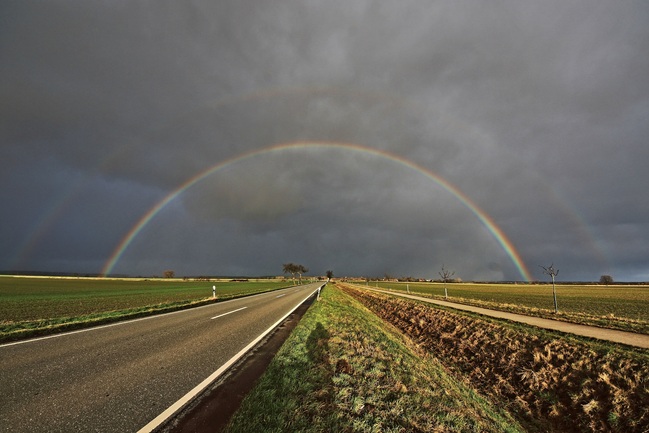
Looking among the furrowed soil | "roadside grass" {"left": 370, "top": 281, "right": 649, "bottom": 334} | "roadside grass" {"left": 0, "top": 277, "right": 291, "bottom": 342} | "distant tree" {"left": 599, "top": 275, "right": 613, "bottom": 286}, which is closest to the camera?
the furrowed soil

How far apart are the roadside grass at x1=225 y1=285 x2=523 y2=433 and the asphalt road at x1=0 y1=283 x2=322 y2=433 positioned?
4.88 ft

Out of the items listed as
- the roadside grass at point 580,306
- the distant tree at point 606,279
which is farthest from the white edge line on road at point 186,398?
the distant tree at point 606,279

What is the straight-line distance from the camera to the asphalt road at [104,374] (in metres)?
4.05

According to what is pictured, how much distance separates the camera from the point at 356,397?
17.6 feet

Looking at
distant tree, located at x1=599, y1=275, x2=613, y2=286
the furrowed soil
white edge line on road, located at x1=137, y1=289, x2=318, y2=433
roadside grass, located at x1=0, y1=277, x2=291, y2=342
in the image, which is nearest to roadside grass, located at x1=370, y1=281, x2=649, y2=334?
the furrowed soil

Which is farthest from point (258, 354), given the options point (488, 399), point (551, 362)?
point (551, 362)

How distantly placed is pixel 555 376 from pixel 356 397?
707cm

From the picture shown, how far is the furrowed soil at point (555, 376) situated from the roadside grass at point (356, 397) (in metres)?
1.30

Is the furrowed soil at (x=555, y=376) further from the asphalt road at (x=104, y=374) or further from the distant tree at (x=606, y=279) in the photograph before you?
the distant tree at (x=606, y=279)

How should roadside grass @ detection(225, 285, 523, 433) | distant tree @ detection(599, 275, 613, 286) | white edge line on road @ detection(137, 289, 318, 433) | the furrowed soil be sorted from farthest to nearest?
distant tree @ detection(599, 275, 613, 286) → the furrowed soil → roadside grass @ detection(225, 285, 523, 433) → white edge line on road @ detection(137, 289, 318, 433)

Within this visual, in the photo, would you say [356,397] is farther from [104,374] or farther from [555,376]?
[555,376]

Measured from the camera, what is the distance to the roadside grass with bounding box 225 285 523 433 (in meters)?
4.35

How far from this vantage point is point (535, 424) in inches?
285

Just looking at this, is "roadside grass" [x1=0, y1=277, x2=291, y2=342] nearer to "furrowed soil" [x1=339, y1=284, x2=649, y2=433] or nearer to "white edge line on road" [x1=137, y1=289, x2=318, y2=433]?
"white edge line on road" [x1=137, y1=289, x2=318, y2=433]
